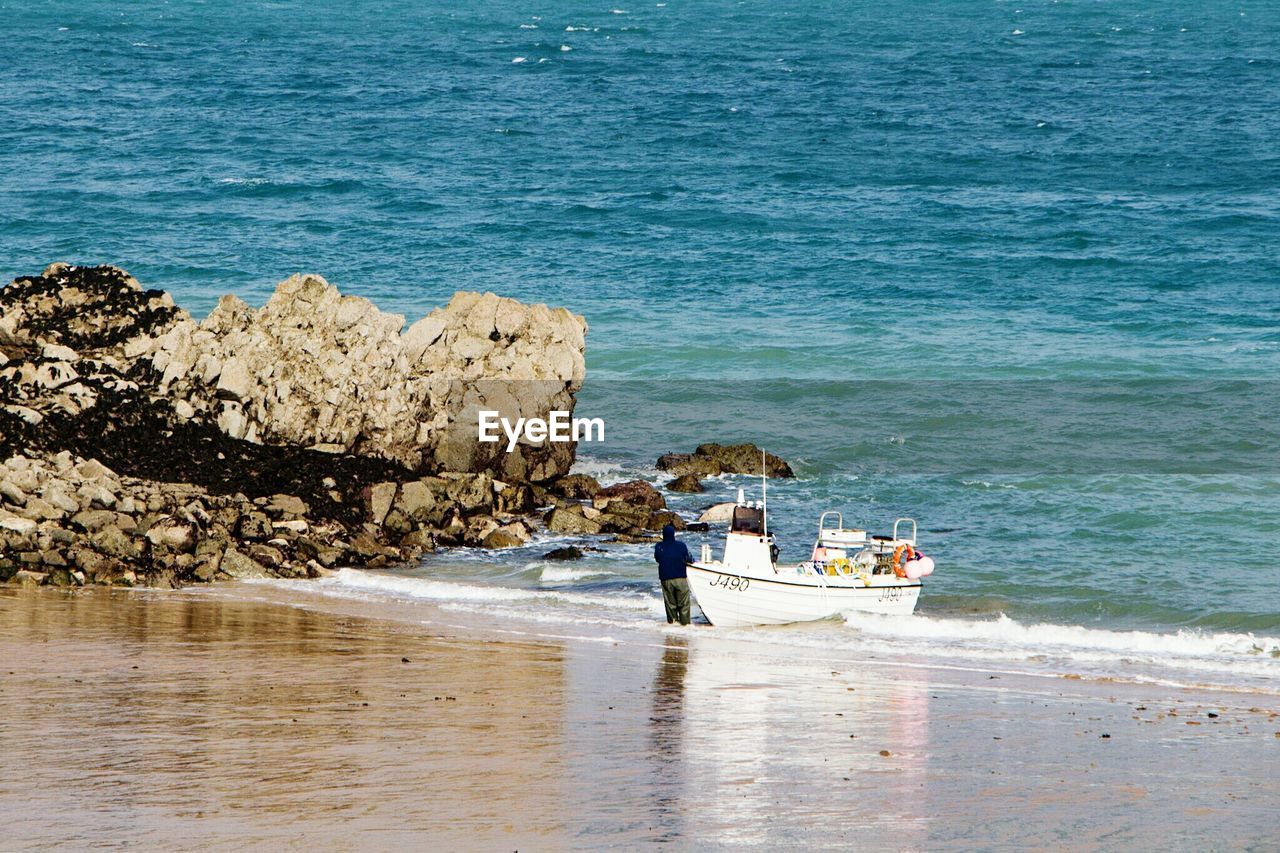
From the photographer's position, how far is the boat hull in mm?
20044

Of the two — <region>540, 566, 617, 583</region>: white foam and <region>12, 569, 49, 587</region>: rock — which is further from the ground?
<region>540, 566, 617, 583</region>: white foam

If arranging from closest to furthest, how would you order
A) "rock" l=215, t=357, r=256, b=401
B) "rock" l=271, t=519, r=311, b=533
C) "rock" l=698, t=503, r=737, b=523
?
1. "rock" l=271, t=519, r=311, b=533
2. "rock" l=698, t=503, r=737, b=523
3. "rock" l=215, t=357, r=256, b=401

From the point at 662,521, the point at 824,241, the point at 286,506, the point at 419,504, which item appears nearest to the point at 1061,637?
the point at 662,521

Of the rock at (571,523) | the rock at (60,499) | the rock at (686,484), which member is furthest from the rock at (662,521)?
the rock at (60,499)

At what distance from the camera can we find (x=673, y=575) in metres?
20.1

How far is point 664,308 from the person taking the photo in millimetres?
46531

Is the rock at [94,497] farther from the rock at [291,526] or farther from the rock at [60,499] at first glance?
the rock at [291,526]

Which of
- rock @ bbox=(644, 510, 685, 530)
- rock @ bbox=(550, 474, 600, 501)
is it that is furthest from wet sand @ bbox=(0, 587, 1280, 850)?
rock @ bbox=(550, 474, 600, 501)

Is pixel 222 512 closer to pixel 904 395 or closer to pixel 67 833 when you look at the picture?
pixel 67 833

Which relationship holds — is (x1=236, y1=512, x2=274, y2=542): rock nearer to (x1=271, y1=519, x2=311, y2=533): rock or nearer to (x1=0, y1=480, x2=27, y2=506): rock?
(x1=271, y1=519, x2=311, y2=533): rock

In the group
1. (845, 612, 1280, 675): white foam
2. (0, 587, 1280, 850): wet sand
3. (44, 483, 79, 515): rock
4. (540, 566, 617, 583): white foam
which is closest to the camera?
(0, 587, 1280, 850): wet sand

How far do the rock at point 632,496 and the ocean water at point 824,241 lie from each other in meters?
2.31

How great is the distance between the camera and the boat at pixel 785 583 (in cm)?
2008

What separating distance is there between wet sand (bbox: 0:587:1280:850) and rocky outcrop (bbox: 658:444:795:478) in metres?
11.4
